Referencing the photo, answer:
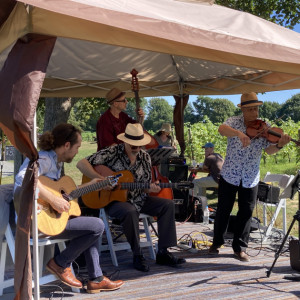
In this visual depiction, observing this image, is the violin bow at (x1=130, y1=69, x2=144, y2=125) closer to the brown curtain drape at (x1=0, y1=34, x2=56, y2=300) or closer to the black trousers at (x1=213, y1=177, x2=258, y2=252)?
the black trousers at (x1=213, y1=177, x2=258, y2=252)

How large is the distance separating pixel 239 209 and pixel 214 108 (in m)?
62.2

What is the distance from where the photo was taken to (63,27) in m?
2.90

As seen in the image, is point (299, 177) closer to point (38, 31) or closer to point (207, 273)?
point (207, 273)

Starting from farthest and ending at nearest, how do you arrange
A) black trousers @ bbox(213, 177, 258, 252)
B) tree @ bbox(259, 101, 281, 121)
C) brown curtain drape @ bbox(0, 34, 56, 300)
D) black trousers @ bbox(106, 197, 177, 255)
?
1. tree @ bbox(259, 101, 281, 121)
2. black trousers @ bbox(213, 177, 258, 252)
3. black trousers @ bbox(106, 197, 177, 255)
4. brown curtain drape @ bbox(0, 34, 56, 300)

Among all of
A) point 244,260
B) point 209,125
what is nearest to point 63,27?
point 244,260

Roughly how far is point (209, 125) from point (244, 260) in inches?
506

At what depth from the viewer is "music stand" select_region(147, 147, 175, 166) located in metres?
5.60

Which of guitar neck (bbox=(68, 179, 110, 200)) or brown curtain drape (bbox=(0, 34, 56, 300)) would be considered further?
guitar neck (bbox=(68, 179, 110, 200))

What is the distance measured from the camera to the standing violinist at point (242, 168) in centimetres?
455

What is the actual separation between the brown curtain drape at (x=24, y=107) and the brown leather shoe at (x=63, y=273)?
598 millimetres

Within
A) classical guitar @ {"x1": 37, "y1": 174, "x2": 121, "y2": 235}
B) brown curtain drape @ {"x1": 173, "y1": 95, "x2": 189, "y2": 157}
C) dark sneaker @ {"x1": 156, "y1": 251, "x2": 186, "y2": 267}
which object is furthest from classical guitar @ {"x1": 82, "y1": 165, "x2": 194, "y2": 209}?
brown curtain drape @ {"x1": 173, "y1": 95, "x2": 189, "y2": 157}

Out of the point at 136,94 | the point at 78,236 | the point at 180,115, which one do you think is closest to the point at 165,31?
the point at 78,236

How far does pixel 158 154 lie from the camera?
5.75 meters

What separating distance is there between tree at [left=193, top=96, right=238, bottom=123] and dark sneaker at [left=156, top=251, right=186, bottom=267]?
58093mm
